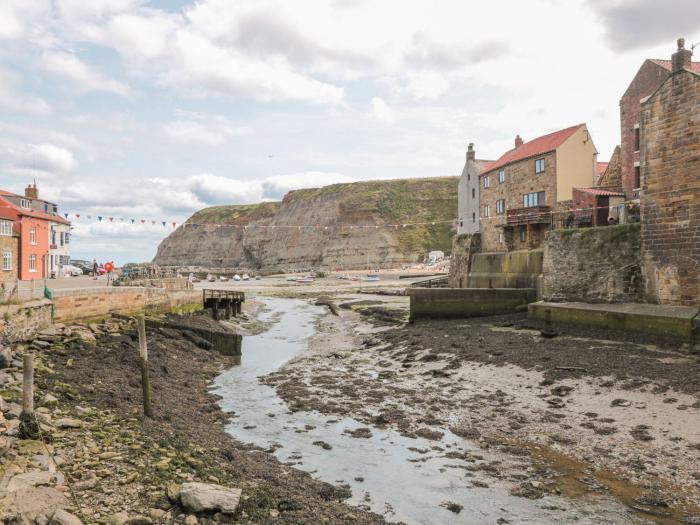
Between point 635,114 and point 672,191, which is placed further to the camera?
point 635,114

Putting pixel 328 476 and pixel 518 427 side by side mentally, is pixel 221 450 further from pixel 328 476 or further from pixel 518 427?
pixel 518 427

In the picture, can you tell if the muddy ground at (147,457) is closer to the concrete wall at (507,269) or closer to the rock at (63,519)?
the rock at (63,519)

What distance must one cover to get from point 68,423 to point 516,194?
37.4 m

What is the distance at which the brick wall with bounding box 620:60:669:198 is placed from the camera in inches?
1094

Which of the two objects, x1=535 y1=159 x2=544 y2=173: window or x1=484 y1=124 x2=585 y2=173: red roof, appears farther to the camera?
x1=535 y1=159 x2=544 y2=173: window

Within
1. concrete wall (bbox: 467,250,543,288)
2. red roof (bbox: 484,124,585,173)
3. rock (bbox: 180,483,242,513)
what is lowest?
rock (bbox: 180,483,242,513)

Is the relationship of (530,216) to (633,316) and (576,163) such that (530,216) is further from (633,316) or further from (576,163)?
(633,316)

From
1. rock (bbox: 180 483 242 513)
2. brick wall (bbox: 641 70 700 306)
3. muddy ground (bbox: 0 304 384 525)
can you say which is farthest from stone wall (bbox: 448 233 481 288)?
rock (bbox: 180 483 242 513)

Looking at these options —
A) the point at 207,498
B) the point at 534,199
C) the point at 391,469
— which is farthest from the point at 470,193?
the point at 207,498

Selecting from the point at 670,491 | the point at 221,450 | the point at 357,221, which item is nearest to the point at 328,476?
the point at 221,450

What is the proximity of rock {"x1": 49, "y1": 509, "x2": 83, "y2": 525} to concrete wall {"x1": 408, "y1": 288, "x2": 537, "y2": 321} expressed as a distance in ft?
73.7

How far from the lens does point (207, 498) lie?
21.5 ft

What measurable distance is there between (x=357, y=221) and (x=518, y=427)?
97902 mm

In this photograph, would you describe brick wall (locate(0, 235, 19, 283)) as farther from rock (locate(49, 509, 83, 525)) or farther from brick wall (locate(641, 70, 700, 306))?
brick wall (locate(641, 70, 700, 306))
